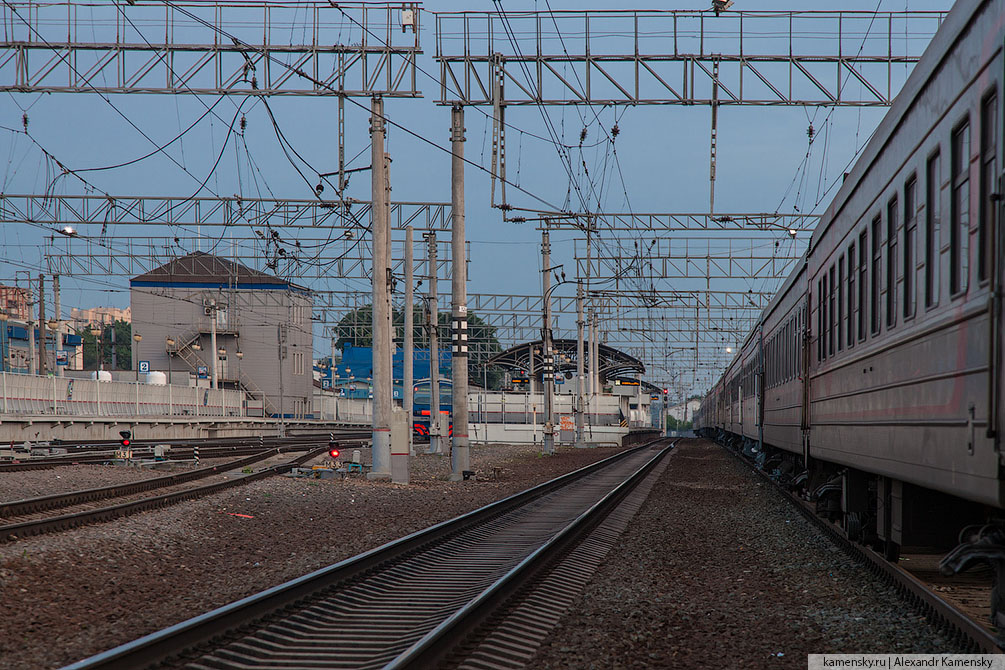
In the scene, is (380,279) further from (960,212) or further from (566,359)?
(566,359)

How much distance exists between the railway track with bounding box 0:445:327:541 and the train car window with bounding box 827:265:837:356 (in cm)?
947

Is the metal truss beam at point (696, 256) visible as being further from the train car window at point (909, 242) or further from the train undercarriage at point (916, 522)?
the train car window at point (909, 242)

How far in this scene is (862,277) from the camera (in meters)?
9.57

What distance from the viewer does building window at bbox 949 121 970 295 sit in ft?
19.6

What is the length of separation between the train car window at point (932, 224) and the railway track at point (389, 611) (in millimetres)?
3533

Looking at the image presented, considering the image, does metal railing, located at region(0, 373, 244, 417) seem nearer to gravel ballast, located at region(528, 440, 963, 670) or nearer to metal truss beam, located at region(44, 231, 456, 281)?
metal truss beam, located at region(44, 231, 456, 281)

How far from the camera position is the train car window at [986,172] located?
5.50 meters

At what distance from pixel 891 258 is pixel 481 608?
4.08m

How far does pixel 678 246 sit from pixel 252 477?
2362 centimetres

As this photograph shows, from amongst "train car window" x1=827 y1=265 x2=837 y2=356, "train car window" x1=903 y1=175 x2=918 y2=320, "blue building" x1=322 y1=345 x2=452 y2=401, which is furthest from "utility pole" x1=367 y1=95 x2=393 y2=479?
"blue building" x1=322 y1=345 x2=452 y2=401

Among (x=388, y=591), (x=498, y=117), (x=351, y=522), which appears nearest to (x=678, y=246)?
(x=498, y=117)

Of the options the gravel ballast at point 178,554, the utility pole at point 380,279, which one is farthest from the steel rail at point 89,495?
the utility pole at point 380,279

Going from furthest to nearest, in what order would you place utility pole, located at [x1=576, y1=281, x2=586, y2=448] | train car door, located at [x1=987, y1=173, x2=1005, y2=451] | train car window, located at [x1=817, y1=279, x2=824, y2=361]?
1. utility pole, located at [x1=576, y1=281, x2=586, y2=448]
2. train car window, located at [x1=817, y1=279, x2=824, y2=361]
3. train car door, located at [x1=987, y1=173, x2=1005, y2=451]

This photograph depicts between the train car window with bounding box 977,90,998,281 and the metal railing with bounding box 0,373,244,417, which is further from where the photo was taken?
the metal railing with bounding box 0,373,244,417
